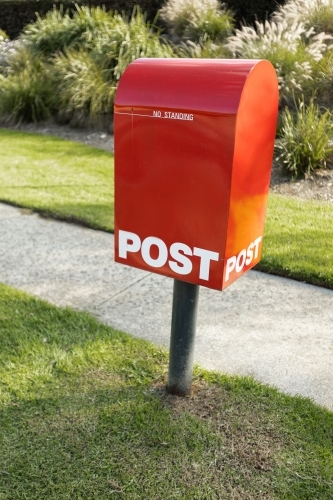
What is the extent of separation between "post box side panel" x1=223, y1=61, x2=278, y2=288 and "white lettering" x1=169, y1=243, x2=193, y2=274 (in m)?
0.16

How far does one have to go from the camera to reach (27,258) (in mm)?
4285

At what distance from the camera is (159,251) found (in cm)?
225

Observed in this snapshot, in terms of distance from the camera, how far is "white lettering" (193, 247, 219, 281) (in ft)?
6.99

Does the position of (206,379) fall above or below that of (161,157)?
below

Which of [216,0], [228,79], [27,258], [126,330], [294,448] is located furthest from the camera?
[216,0]

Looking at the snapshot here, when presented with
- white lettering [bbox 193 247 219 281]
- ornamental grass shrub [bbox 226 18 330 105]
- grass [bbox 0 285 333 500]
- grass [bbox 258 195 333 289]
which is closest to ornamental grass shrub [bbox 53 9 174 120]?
ornamental grass shrub [bbox 226 18 330 105]

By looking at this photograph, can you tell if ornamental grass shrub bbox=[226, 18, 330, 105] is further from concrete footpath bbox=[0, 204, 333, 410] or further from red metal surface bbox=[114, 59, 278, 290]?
red metal surface bbox=[114, 59, 278, 290]

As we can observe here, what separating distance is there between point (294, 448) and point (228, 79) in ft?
5.06

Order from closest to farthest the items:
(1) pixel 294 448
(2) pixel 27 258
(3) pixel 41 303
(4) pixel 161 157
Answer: (4) pixel 161 157
(1) pixel 294 448
(3) pixel 41 303
(2) pixel 27 258

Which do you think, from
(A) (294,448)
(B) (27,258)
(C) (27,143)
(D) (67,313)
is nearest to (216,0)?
(C) (27,143)

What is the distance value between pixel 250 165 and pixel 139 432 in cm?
125

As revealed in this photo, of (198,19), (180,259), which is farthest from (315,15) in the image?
(180,259)

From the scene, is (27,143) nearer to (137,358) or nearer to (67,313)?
(67,313)

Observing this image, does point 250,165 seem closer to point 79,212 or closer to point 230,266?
point 230,266
